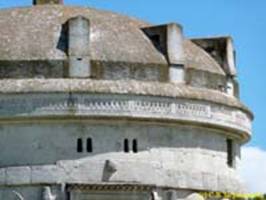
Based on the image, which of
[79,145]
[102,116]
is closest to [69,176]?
[79,145]

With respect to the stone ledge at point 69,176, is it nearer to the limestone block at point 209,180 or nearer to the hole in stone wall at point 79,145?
the hole in stone wall at point 79,145

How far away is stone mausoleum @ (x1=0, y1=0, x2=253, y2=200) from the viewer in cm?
3497

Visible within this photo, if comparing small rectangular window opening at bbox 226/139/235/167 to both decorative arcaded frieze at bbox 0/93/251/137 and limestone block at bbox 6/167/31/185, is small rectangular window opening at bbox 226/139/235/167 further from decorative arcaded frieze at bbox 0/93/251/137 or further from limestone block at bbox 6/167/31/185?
limestone block at bbox 6/167/31/185

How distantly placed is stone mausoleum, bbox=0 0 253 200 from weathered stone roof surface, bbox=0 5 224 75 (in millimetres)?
44

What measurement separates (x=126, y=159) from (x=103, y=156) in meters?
0.68

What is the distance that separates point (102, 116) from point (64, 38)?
295cm

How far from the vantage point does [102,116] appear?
34.9m

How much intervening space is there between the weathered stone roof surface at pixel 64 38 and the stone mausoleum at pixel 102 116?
44 millimetres

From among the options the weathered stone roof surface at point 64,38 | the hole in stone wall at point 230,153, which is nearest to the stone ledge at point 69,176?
the hole in stone wall at point 230,153

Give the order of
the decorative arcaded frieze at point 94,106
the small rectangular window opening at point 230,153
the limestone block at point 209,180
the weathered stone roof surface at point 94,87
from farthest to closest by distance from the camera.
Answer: the small rectangular window opening at point 230,153 → the limestone block at point 209,180 → the weathered stone roof surface at point 94,87 → the decorative arcaded frieze at point 94,106

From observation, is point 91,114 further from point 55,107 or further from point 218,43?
point 218,43

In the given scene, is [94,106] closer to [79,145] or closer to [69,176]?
[79,145]

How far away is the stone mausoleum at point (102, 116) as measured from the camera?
35.0m

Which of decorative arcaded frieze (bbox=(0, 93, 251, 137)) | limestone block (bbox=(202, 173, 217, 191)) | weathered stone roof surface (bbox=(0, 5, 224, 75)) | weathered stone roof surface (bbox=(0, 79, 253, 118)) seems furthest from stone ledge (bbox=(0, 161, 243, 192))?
weathered stone roof surface (bbox=(0, 5, 224, 75))
